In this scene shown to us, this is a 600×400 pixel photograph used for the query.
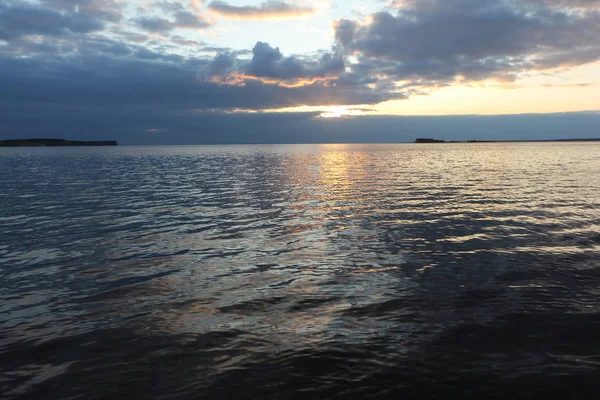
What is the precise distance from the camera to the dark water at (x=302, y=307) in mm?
8406

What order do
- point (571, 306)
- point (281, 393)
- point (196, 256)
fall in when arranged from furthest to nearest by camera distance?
point (196, 256), point (571, 306), point (281, 393)

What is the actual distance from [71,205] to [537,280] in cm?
3381

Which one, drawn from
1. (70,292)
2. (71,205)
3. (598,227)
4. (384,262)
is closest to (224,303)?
(70,292)

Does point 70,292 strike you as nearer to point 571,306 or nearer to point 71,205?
point 571,306

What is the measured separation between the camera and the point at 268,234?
2247 centimetres

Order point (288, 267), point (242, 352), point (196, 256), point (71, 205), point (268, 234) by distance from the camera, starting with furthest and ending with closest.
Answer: point (71, 205), point (268, 234), point (196, 256), point (288, 267), point (242, 352)

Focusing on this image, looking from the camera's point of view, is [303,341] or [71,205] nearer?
[303,341]


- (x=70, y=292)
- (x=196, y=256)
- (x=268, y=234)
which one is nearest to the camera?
(x=70, y=292)

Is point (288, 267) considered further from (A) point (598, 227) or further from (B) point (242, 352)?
(A) point (598, 227)

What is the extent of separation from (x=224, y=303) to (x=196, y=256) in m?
5.90

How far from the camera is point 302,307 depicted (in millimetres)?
12281

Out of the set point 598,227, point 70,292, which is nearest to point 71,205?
point 70,292

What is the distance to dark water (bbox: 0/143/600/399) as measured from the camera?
841 cm

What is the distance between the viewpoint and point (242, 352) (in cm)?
958
